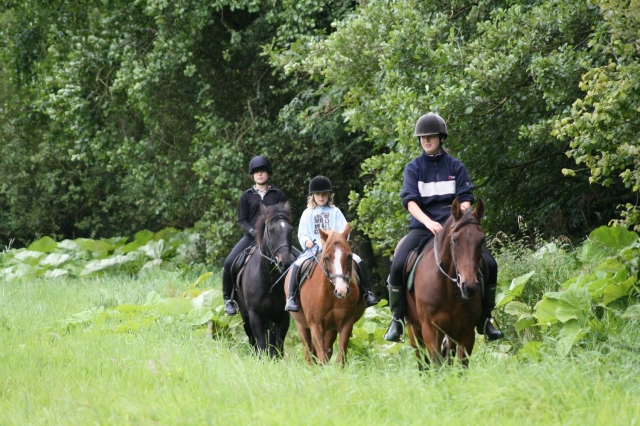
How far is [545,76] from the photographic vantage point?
33.6ft

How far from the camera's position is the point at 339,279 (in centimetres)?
837

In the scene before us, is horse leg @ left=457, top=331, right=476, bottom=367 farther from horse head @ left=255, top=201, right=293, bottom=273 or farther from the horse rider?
horse head @ left=255, top=201, right=293, bottom=273

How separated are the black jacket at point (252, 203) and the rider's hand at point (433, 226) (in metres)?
3.97

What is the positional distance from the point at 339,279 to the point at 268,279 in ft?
7.52

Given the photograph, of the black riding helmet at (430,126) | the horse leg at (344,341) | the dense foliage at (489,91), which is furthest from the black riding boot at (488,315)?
the dense foliage at (489,91)

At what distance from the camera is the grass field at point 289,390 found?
542cm

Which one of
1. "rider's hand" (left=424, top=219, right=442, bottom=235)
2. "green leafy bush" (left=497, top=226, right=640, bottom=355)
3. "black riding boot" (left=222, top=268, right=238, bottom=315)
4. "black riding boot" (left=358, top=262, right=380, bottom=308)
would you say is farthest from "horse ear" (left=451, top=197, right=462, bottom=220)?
"black riding boot" (left=222, top=268, right=238, bottom=315)

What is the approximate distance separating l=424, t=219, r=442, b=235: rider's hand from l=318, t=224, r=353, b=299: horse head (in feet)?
4.13

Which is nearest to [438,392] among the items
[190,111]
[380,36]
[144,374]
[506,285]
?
[144,374]

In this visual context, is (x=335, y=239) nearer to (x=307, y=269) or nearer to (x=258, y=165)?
(x=307, y=269)

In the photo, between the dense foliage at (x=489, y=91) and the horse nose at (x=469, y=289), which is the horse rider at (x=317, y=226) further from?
the horse nose at (x=469, y=289)

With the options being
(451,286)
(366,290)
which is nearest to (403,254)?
(451,286)

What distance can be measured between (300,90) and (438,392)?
13.0m

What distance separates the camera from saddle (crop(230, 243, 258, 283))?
11.1 metres
